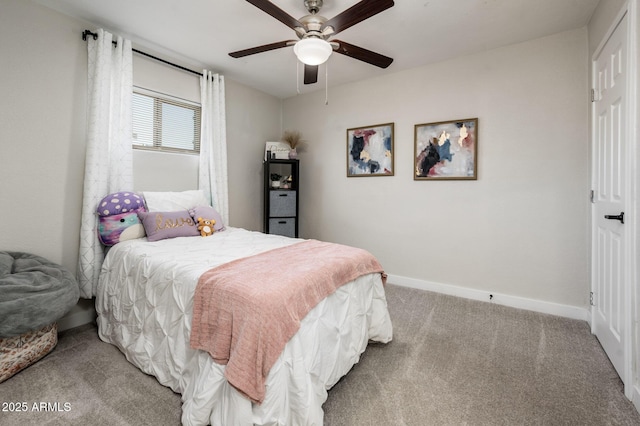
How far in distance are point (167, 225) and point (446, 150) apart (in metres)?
2.88

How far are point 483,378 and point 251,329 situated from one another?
1.50m

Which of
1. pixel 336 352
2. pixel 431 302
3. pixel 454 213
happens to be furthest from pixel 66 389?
pixel 454 213

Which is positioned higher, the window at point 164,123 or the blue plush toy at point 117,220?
the window at point 164,123

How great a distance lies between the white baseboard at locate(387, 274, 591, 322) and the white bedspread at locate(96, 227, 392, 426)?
1.41m

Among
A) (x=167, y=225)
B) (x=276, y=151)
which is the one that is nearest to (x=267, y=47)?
(x=167, y=225)

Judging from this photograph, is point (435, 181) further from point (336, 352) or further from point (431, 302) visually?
point (336, 352)

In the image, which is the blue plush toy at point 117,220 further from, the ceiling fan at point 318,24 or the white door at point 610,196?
the white door at point 610,196

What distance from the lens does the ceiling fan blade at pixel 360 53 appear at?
78.5 inches

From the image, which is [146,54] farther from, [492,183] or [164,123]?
[492,183]

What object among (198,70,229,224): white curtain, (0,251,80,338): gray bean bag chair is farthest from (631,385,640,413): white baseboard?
(198,70,229,224): white curtain

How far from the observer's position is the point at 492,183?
290cm

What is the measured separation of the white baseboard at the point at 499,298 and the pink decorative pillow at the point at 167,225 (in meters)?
2.38

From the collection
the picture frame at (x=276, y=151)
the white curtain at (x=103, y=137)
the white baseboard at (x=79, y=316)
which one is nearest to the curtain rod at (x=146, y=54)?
the white curtain at (x=103, y=137)

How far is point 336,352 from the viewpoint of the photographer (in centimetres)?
159
